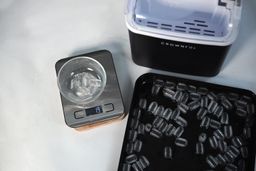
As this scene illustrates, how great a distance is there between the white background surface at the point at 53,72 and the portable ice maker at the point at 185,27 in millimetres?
99

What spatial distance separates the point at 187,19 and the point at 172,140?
203 mm

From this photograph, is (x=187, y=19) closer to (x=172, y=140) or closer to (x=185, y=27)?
(x=185, y=27)

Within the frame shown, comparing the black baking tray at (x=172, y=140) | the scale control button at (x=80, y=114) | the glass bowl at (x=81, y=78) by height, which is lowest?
the black baking tray at (x=172, y=140)

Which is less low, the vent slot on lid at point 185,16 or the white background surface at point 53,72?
the vent slot on lid at point 185,16

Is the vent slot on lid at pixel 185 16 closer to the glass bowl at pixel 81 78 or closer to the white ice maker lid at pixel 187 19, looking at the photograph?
the white ice maker lid at pixel 187 19

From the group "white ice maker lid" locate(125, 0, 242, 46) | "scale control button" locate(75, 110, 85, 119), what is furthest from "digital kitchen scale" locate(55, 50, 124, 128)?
"white ice maker lid" locate(125, 0, 242, 46)

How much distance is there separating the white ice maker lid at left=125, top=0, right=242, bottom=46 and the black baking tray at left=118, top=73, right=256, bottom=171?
11 cm

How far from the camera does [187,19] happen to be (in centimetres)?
63

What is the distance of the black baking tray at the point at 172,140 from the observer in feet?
2.21

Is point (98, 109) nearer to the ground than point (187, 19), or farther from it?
nearer to the ground

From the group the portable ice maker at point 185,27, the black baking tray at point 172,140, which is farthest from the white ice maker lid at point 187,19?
the black baking tray at point 172,140

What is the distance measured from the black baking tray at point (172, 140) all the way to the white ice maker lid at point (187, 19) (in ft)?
0.38

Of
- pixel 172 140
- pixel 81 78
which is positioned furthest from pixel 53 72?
pixel 172 140

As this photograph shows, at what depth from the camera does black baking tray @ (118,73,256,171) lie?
26.5 inches
